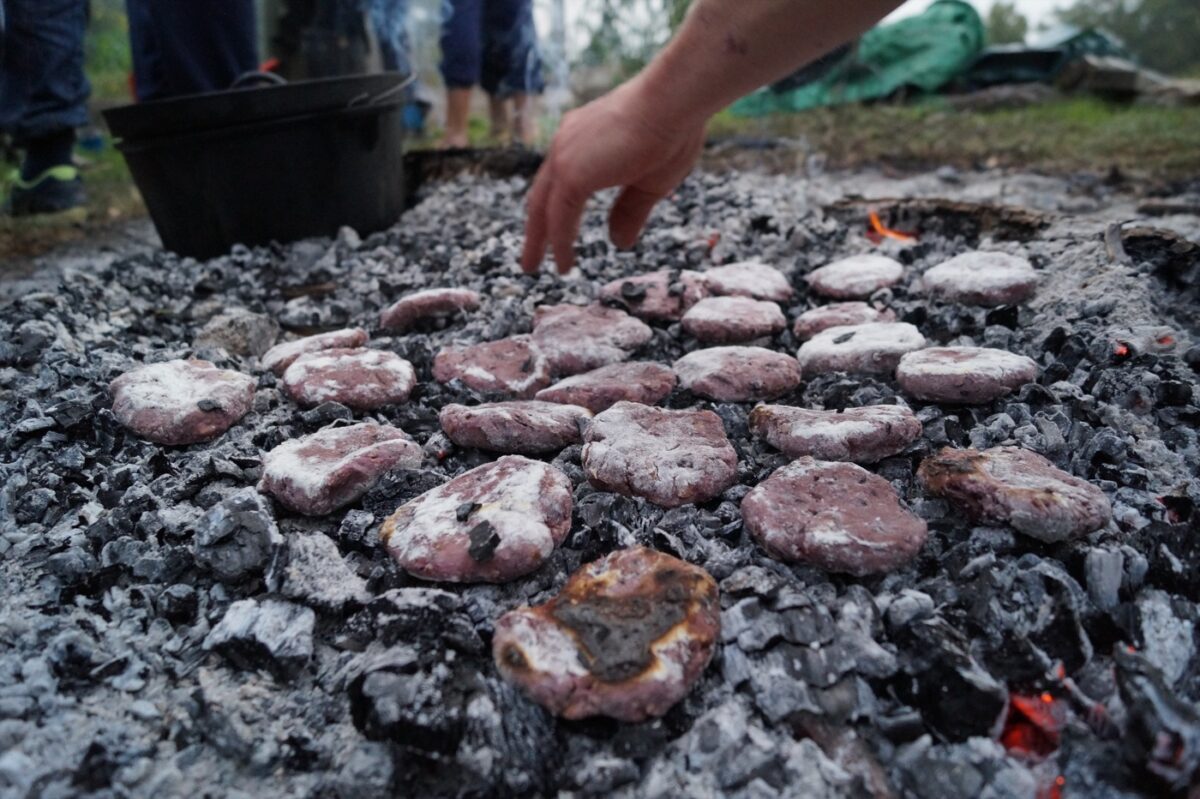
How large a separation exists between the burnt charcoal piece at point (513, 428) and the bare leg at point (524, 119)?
4.13 m

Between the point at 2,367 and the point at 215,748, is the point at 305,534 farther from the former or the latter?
the point at 2,367

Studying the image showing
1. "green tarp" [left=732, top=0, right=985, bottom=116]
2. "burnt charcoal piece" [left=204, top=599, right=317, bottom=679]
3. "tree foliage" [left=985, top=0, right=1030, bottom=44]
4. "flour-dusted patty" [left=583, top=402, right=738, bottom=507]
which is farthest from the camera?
"tree foliage" [left=985, top=0, right=1030, bottom=44]

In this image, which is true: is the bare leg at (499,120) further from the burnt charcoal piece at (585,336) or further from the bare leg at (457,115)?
the burnt charcoal piece at (585,336)

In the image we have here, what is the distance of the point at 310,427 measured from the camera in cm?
162

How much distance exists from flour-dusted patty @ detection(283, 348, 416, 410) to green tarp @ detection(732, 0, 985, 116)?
6630 millimetres

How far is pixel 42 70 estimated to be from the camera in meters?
3.46

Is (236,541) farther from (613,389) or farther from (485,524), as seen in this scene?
(613,389)

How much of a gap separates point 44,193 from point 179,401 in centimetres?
310

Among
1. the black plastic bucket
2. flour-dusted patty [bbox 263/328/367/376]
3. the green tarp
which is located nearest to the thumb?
flour-dusted patty [bbox 263/328/367/376]

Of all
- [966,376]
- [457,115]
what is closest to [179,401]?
[966,376]

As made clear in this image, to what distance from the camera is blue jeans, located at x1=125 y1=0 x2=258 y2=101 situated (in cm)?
336

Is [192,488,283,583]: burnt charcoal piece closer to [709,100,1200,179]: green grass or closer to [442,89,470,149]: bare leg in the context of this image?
[442,89,470,149]: bare leg

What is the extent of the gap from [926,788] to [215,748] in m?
0.86

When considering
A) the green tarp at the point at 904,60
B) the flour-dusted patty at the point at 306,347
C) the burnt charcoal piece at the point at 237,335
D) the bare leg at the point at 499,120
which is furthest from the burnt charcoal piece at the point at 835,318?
the green tarp at the point at 904,60
